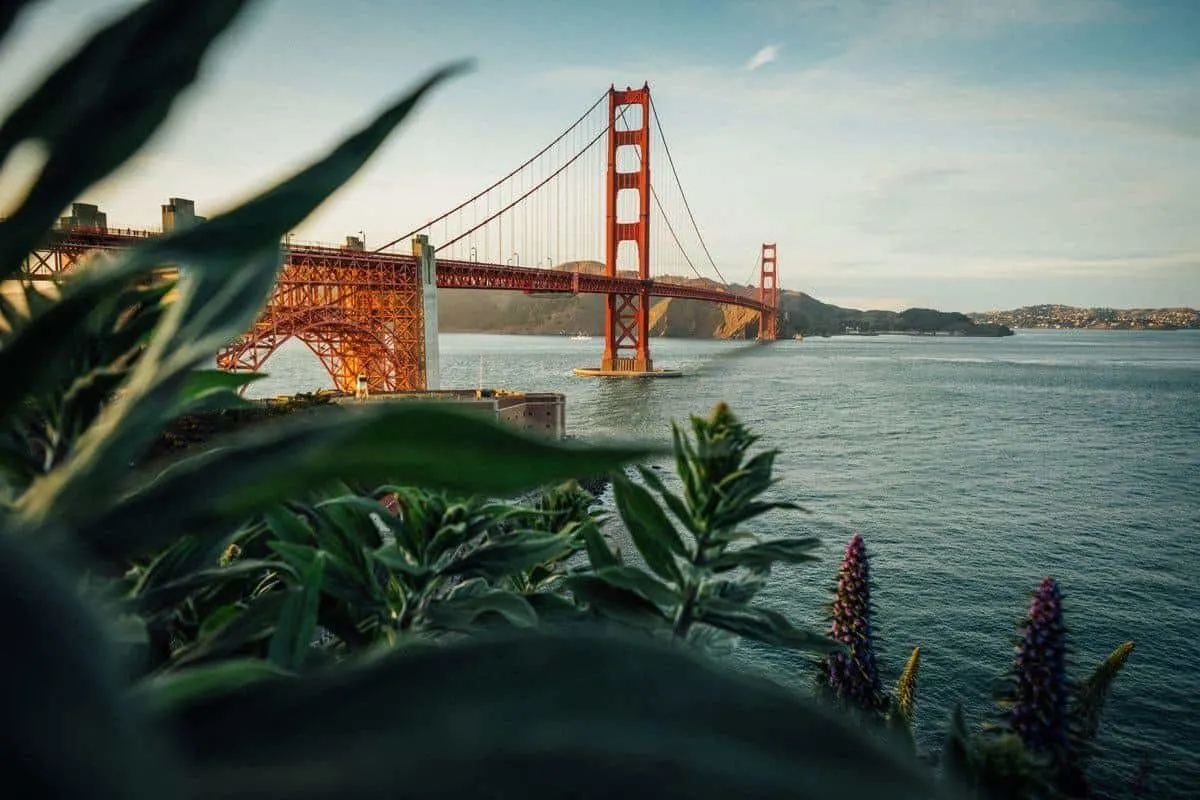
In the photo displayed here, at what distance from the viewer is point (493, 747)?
0.22 m

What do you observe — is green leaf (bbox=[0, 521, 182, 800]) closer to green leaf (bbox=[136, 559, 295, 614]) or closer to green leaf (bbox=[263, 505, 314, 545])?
green leaf (bbox=[136, 559, 295, 614])

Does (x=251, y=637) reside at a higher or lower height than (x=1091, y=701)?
higher

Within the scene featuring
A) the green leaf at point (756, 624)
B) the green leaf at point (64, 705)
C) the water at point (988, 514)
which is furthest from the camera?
the water at point (988, 514)

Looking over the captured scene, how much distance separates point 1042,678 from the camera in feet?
3.05

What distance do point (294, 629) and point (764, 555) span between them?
50 centimetres

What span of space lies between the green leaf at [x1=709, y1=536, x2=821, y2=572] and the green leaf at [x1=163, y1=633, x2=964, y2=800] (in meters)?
0.55

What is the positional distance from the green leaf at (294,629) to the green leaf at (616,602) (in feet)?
1.02

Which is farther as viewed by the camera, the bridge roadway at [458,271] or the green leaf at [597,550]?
the bridge roadway at [458,271]

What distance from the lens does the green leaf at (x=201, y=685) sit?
0.30 metres

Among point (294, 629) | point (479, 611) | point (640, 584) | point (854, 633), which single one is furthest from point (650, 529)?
point (854, 633)

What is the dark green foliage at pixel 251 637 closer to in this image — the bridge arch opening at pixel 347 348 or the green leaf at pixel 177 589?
the green leaf at pixel 177 589

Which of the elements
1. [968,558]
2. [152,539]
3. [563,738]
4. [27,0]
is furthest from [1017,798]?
[968,558]

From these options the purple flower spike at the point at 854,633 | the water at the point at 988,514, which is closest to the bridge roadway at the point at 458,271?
the water at the point at 988,514

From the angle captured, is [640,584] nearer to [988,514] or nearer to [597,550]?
[597,550]
